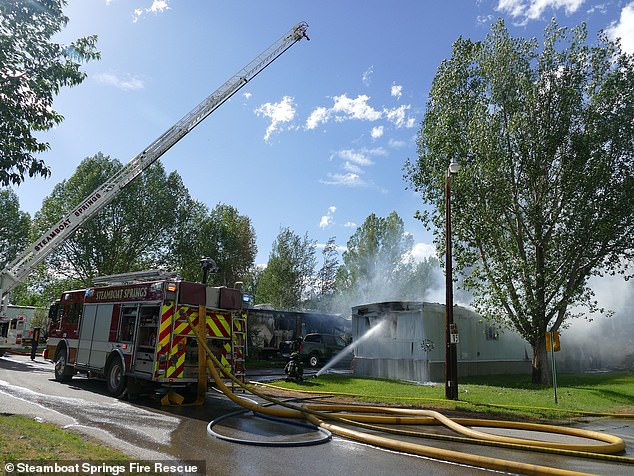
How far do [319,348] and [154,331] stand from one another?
15379 mm

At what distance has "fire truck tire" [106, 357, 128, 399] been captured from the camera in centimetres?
1140

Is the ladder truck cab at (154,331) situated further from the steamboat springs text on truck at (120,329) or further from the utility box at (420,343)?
the utility box at (420,343)

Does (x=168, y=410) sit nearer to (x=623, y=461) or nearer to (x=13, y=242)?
(x=623, y=461)

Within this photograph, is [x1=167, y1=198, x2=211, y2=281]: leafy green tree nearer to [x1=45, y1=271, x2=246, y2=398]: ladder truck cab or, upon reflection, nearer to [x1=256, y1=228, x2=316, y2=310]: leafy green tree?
[x1=256, y1=228, x2=316, y2=310]: leafy green tree

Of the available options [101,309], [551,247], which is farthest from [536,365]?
[101,309]

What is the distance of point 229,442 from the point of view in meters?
7.27

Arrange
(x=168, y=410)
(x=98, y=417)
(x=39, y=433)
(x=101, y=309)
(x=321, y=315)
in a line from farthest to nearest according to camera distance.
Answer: (x=321, y=315)
(x=101, y=309)
(x=168, y=410)
(x=98, y=417)
(x=39, y=433)

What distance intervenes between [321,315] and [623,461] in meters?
22.7

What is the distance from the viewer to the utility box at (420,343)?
18500mm

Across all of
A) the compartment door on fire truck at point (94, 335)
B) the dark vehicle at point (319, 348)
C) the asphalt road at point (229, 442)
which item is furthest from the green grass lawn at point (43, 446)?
the dark vehicle at point (319, 348)

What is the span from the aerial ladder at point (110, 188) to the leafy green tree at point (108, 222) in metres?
14.6

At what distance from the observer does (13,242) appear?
44188 mm

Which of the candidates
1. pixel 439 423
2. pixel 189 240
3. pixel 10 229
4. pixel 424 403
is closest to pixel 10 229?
pixel 10 229

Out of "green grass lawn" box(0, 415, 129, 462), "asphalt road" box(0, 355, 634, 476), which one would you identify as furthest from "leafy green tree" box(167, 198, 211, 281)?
"green grass lawn" box(0, 415, 129, 462)
